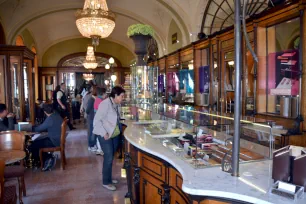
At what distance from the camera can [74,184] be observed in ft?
14.9

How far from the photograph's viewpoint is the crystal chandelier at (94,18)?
544cm

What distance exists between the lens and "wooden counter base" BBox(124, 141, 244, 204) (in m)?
2.13

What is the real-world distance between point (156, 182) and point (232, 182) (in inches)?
40.0

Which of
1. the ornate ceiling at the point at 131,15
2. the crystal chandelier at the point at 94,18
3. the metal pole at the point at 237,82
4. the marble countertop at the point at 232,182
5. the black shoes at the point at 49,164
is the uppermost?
the ornate ceiling at the point at 131,15

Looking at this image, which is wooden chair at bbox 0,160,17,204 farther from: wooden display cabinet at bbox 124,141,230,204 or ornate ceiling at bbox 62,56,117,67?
ornate ceiling at bbox 62,56,117,67

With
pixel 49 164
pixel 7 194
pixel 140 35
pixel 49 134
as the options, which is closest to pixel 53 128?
pixel 49 134

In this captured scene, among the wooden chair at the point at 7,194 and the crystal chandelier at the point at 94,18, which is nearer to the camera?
the wooden chair at the point at 7,194

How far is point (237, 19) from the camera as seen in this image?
1836 mm

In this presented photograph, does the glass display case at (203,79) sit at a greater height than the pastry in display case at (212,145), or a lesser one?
greater

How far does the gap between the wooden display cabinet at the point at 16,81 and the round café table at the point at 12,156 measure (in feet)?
14.2

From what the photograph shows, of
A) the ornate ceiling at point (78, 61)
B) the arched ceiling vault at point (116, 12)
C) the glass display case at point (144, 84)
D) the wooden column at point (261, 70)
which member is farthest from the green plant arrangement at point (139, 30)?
the ornate ceiling at point (78, 61)

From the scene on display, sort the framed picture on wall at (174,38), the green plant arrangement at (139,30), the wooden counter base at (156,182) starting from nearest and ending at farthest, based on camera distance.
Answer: the wooden counter base at (156,182)
the green plant arrangement at (139,30)
the framed picture on wall at (174,38)

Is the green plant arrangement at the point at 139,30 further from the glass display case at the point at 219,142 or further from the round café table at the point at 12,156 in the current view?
the round café table at the point at 12,156

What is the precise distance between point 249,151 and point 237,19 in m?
1.22
